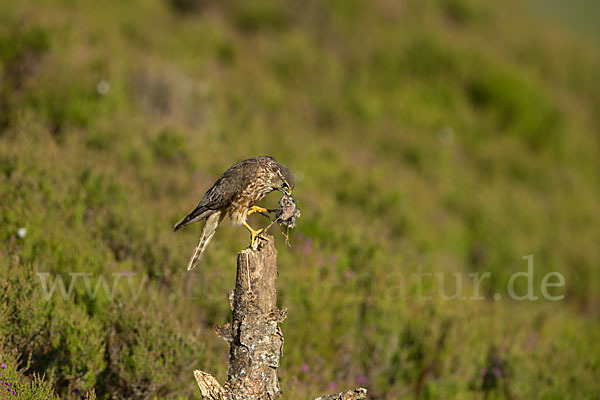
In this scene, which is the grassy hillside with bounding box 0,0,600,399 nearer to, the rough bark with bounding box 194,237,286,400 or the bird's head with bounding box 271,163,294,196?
the rough bark with bounding box 194,237,286,400

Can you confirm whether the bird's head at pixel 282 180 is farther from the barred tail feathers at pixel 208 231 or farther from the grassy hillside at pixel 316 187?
the grassy hillside at pixel 316 187

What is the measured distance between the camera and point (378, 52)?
44.4ft

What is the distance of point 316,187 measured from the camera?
8156 millimetres

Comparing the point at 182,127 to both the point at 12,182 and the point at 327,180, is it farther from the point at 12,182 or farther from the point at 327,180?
the point at 12,182

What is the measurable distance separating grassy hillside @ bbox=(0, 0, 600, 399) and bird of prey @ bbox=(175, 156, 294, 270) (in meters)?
0.89

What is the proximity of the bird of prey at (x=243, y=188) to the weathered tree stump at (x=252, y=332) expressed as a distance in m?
0.62

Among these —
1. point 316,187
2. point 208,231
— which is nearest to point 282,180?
point 208,231

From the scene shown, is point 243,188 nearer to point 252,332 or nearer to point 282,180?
point 282,180

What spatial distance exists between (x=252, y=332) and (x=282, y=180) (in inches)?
40.5

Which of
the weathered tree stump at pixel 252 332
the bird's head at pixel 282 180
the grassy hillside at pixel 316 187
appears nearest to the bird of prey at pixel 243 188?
the bird's head at pixel 282 180

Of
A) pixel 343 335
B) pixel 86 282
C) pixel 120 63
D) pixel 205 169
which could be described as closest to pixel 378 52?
pixel 120 63

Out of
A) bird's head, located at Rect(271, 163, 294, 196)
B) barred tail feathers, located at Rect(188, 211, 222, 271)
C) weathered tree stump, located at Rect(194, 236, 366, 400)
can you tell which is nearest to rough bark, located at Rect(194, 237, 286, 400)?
weathered tree stump, located at Rect(194, 236, 366, 400)

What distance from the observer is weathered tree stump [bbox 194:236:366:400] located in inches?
129

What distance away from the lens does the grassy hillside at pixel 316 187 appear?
4625mm
